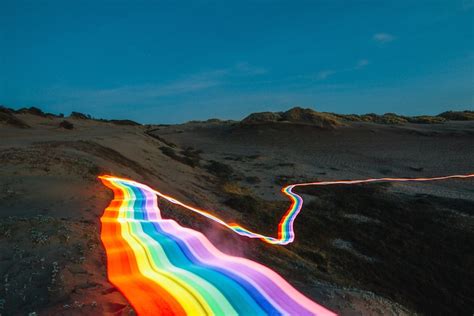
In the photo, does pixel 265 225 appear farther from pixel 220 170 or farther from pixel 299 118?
pixel 299 118

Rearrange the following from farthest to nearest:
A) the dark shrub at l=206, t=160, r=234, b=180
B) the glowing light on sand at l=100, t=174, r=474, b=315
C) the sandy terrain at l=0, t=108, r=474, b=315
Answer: the dark shrub at l=206, t=160, r=234, b=180 < the sandy terrain at l=0, t=108, r=474, b=315 < the glowing light on sand at l=100, t=174, r=474, b=315

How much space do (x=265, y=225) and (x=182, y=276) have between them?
6.56 m

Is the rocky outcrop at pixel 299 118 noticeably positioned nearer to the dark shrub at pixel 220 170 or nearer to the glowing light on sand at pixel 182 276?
the dark shrub at pixel 220 170

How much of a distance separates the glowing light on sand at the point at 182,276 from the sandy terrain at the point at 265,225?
0.77 feet

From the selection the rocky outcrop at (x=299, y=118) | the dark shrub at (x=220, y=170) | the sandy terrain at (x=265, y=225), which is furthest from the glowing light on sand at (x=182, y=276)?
the rocky outcrop at (x=299, y=118)

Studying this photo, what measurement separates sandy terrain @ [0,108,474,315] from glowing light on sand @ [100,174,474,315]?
0.24 metres

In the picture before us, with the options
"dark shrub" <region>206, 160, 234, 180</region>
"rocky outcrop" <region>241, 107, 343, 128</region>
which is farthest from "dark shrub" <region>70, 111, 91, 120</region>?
"dark shrub" <region>206, 160, 234, 180</region>

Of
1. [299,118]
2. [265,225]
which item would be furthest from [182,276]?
[299,118]

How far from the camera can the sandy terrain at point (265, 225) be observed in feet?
13.1

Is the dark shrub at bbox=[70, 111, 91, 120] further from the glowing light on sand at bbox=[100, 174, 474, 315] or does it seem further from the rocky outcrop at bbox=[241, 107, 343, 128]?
the glowing light on sand at bbox=[100, 174, 474, 315]

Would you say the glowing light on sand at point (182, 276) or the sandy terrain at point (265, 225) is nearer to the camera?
the glowing light on sand at point (182, 276)

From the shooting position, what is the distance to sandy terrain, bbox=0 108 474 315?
3.98 m

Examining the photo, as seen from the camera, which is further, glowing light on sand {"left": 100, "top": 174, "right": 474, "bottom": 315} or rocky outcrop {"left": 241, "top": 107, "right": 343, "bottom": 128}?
rocky outcrop {"left": 241, "top": 107, "right": 343, "bottom": 128}

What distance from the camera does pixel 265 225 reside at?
1074 cm
